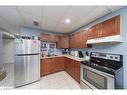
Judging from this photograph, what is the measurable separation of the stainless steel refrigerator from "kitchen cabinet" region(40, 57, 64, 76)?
48cm

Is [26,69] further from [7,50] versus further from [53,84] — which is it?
[7,50]

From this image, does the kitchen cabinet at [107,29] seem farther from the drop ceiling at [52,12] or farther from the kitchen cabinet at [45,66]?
the kitchen cabinet at [45,66]

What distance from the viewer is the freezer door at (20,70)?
244 centimetres

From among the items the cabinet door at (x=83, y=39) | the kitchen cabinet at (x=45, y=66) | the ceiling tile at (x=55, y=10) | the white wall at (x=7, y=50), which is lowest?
the kitchen cabinet at (x=45, y=66)

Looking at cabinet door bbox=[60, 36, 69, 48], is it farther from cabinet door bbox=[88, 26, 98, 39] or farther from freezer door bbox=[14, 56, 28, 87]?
freezer door bbox=[14, 56, 28, 87]

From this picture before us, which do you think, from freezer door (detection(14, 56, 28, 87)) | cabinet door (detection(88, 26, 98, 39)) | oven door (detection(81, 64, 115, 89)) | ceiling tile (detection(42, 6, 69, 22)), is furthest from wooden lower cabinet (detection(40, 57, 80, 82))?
ceiling tile (detection(42, 6, 69, 22))

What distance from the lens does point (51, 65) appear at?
3.61m

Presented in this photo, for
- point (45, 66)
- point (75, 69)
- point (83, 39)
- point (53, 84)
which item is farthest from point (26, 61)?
point (83, 39)

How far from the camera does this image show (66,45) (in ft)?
14.4

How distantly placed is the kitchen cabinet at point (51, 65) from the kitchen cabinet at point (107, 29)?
2.02 meters

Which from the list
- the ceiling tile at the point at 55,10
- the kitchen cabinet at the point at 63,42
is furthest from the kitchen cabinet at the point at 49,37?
the ceiling tile at the point at 55,10

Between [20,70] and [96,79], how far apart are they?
84.9 inches
